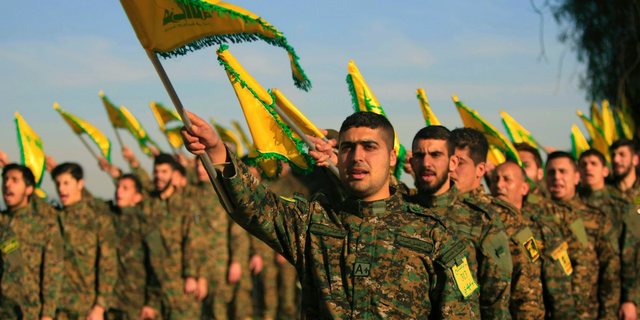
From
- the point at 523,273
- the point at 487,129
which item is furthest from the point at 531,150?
the point at 523,273

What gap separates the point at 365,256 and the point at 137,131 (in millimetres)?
6327

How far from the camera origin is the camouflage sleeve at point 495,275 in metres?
3.45

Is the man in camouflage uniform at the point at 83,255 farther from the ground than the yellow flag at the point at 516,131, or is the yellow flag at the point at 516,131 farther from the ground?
the yellow flag at the point at 516,131

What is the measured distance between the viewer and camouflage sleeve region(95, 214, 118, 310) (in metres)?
→ 6.34

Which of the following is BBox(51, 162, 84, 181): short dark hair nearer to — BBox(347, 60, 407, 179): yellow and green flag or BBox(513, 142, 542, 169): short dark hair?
BBox(347, 60, 407, 179): yellow and green flag

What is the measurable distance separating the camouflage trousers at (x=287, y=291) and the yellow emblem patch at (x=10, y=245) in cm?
330

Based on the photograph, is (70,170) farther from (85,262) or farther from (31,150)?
(85,262)

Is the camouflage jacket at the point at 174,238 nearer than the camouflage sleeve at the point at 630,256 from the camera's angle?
No

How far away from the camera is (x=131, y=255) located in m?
6.84

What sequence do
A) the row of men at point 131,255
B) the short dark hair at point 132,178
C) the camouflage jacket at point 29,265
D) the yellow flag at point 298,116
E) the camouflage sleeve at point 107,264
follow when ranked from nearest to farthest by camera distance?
the yellow flag at point 298,116 → the camouflage jacket at point 29,265 → the row of men at point 131,255 → the camouflage sleeve at point 107,264 → the short dark hair at point 132,178

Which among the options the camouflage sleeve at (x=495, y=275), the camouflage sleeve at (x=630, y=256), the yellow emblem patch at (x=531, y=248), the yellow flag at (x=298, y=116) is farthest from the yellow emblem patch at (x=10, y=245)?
the camouflage sleeve at (x=630, y=256)

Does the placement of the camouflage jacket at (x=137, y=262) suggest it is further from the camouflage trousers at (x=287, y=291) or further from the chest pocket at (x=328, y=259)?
the chest pocket at (x=328, y=259)

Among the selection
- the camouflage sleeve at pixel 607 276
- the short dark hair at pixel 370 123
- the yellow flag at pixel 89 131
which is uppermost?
the yellow flag at pixel 89 131

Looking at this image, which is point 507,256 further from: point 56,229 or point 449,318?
point 56,229
